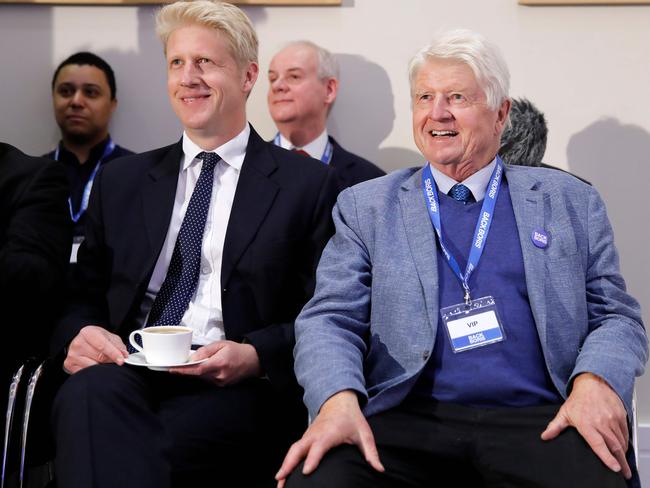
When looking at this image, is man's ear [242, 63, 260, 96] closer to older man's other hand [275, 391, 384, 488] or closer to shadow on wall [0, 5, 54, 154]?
older man's other hand [275, 391, 384, 488]

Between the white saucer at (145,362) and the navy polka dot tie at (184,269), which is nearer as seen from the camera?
the white saucer at (145,362)

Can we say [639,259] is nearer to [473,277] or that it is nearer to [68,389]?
[473,277]

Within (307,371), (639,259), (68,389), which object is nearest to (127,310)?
(68,389)

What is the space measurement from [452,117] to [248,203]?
63 cm

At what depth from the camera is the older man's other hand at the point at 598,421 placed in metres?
1.96

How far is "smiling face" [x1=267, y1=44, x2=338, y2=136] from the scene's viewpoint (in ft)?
13.3

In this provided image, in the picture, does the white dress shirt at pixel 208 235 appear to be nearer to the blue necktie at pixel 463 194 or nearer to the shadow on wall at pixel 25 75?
the blue necktie at pixel 463 194

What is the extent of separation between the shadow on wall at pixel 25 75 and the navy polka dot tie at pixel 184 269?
187 cm

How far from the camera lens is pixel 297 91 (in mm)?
4129

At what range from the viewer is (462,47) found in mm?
2344

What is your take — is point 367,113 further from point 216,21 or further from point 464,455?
point 464,455

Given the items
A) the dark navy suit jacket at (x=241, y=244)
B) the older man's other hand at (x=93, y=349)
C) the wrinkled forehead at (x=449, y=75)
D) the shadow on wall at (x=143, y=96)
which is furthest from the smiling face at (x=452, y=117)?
the shadow on wall at (x=143, y=96)

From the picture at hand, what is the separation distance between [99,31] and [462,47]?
2214 mm

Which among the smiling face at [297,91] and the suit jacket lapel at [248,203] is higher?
the smiling face at [297,91]
